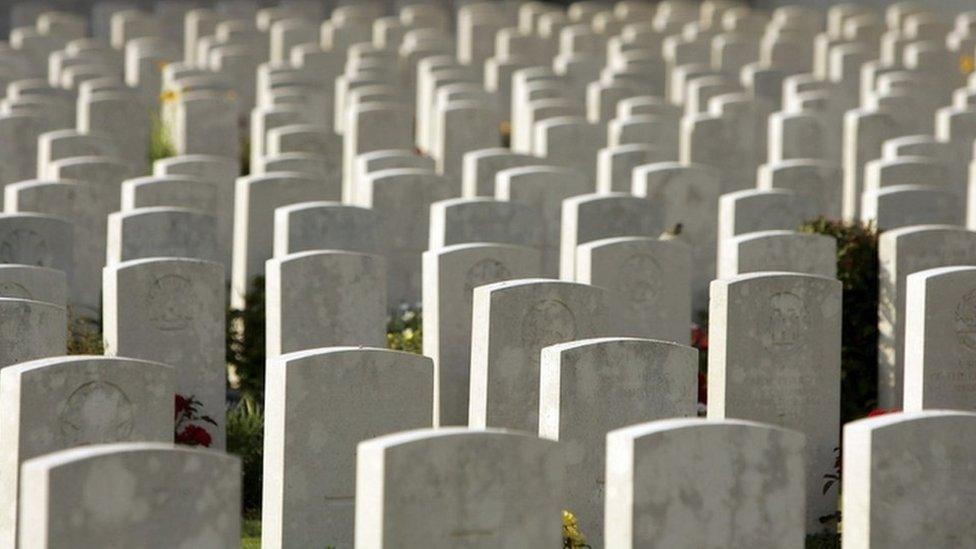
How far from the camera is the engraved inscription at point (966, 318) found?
784 centimetres

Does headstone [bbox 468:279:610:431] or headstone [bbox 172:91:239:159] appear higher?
headstone [bbox 172:91:239:159]

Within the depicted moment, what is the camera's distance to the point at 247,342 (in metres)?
9.78

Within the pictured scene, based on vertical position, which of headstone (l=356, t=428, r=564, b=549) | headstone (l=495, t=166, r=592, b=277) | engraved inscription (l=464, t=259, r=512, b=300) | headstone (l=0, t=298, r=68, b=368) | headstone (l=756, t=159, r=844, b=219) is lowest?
headstone (l=356, t=428, r=564, b=549)

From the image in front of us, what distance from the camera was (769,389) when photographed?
25.4ft

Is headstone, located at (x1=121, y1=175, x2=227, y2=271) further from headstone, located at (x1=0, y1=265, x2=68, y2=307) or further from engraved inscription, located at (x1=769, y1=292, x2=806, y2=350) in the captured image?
engraved inscription, located at (x1=769, y1=292, x2=806, y2=350)

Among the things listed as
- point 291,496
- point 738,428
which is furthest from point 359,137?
point 738,428

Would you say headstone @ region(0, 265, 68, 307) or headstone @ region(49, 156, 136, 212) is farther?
headstone @ region(49, 156, 136, 212)

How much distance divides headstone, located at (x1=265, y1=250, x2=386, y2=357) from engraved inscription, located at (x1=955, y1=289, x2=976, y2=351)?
2317 millimetres

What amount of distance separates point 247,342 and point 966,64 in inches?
334

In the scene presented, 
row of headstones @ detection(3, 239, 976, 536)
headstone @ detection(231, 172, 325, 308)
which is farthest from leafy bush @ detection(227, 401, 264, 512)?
headstone @ detection(231, 172, 325, 308)

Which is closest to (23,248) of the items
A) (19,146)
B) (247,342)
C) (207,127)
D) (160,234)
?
(160,234)

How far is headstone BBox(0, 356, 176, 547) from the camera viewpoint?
Result: 626 centimetres

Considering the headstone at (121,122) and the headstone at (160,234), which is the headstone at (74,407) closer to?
the headstone at (160,234)

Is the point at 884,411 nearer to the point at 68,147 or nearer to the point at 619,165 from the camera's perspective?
the point at 619,165
